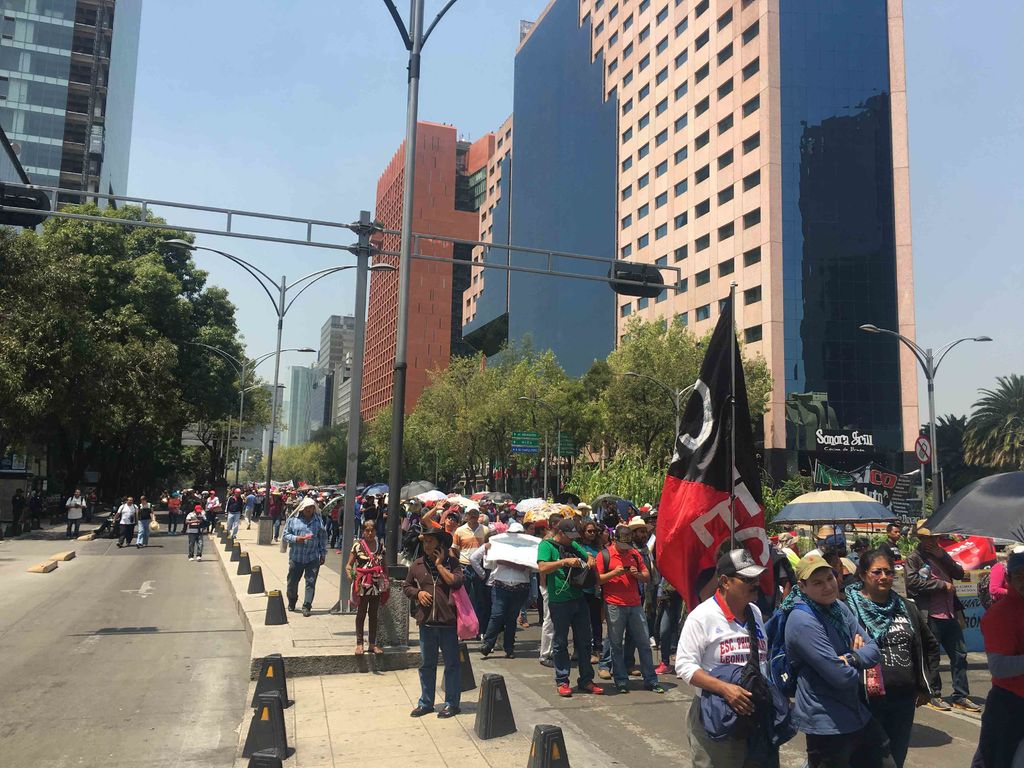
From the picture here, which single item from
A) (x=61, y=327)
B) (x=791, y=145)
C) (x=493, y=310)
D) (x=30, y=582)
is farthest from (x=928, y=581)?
(x=493, y=310)

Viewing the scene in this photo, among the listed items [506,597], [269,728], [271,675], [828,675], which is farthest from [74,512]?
[828,675]

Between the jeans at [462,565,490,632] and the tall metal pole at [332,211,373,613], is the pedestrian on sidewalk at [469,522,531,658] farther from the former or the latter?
the tall metal pole at [332,211,373,613]

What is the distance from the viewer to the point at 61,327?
97.3 feet

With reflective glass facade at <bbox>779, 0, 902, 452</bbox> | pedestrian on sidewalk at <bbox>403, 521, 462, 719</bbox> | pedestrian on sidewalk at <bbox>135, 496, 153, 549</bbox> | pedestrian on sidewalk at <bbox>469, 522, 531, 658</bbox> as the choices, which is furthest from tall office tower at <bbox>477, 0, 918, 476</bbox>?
pedestrian on sidewalk at <bbox>403, 521, 462, 719</bbox>

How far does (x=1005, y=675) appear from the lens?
179 inches

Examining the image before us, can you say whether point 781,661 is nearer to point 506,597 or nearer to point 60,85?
point 506,597

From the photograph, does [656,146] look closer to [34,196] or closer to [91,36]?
[91,36]

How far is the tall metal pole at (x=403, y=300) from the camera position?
10164 mm

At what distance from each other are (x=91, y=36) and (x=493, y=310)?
167 feet

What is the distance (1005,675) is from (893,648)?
22.7 inches

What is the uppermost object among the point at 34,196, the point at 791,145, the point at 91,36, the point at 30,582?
the point at 91,36

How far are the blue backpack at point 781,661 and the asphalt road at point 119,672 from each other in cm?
431

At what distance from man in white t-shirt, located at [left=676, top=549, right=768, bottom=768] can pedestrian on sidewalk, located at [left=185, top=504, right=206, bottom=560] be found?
2143cm

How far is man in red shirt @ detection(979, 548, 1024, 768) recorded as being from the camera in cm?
457
